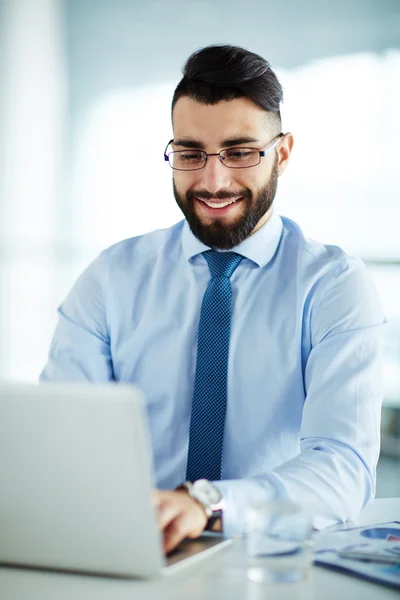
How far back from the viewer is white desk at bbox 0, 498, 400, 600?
959 mm

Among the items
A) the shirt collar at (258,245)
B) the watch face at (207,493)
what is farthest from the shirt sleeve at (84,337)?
the watch face at (207,493)

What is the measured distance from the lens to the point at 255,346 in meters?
1.85

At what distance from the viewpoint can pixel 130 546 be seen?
0.96 meters

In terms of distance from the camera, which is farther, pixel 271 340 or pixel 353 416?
pixel 271 340

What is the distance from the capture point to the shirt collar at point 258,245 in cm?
195

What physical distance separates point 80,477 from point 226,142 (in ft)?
3.76

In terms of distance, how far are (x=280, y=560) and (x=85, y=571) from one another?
254 mm

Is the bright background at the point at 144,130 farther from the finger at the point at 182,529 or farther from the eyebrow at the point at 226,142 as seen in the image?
the finger at the point at 182,529

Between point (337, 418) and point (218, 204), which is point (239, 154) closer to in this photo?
point (218, 204)

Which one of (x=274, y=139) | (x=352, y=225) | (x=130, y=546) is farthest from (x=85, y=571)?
(x=352, y=225)

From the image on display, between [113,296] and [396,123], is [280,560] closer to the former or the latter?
[113,296]

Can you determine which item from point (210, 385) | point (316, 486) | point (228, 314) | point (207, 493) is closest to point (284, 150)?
point (228, 314)

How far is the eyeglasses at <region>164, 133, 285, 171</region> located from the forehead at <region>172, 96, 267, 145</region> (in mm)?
34

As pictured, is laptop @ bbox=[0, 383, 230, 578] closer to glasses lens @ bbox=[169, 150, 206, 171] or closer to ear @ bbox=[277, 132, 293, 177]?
glasses lens @ bbox=[169, 150, 206, 171]
